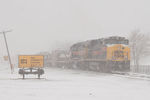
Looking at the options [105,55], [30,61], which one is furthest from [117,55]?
[30,61]

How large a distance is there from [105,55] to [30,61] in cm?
1090

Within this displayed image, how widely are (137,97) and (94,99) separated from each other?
2171 mm

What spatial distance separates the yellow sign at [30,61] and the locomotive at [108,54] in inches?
387

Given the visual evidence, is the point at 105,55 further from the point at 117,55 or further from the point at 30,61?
the point at 30,61

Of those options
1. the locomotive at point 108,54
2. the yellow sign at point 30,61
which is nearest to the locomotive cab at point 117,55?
the locomotive at point 108,54

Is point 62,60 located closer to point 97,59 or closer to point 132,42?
point 132,42

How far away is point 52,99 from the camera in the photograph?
10695 millimetres

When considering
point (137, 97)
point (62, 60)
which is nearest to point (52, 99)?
point (137, 97)

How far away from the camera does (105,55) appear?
28.7 metres

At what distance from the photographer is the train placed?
27859 millimetres

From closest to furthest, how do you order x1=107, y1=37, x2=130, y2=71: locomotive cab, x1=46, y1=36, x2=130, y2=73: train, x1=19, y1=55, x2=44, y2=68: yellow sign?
1. x1=19, y1=55, x2=44, y2=68: yellow sign
2. x1=107, y1=37, x2=130, y2=71: locomotive cab
3. x1=46, y1=36, x2=130, y2=73: train

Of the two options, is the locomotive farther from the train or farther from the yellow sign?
the yellow sign

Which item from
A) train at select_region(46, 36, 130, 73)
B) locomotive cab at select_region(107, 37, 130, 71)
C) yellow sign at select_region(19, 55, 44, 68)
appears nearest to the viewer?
yellow sign at select_region(19, 55, 44, 68)

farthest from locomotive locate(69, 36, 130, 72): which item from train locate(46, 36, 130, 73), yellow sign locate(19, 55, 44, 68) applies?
yellow sign locate(19, 55, 44, 68)
